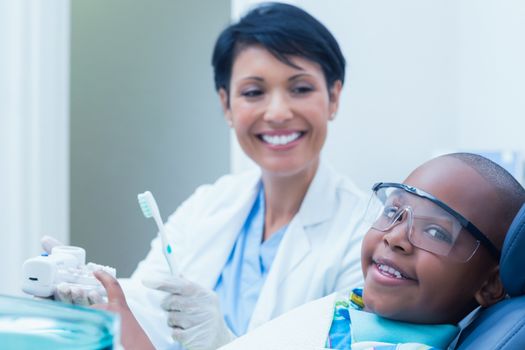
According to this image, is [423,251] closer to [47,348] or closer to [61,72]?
[47,348]

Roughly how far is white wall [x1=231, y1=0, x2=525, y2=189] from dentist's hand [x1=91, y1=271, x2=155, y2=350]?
4.23ft

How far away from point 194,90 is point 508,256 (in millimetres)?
2113

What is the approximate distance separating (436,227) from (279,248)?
0.59 meters

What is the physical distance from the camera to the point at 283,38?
151 cm

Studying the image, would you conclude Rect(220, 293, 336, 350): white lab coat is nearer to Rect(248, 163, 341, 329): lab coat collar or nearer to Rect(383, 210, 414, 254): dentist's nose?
Rect(383, 210, 414, 254): dentist's nose

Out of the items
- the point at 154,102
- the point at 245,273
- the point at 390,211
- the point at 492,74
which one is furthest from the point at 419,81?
the point at 390,211

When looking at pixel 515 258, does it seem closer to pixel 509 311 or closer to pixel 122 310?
pixel 509 311

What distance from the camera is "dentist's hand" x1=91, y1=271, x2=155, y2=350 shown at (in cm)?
92

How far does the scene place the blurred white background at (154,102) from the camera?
2.07 m

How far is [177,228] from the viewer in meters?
1.68

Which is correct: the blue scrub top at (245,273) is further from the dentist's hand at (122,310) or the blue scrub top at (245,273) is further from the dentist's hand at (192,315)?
the dentist's hand at (122,310)

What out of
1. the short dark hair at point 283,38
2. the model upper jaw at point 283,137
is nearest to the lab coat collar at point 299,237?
the model upper jaw at point 283,137

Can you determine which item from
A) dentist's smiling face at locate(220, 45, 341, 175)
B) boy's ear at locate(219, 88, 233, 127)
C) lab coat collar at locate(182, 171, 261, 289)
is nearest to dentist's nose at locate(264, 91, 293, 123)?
dentist's smiling face at locate(220, 45, 341, 175)

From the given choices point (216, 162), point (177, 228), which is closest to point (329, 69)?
point (177, 228)
